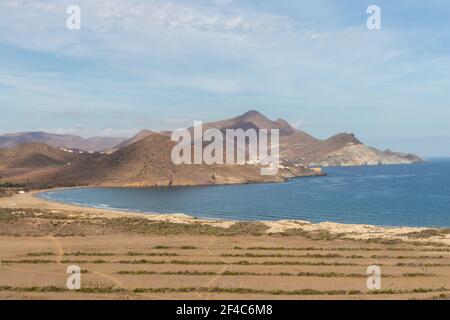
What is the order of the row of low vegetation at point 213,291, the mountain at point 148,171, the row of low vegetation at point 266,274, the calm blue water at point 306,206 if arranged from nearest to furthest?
the row of low vegetation at point 213,291
the row of low vegetation at point 266,274
the calm blue water at point 306,206
the mountain at point 148,171

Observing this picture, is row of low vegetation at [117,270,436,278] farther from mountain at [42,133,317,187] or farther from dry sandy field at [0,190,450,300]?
mountain at [42,133,317,187]

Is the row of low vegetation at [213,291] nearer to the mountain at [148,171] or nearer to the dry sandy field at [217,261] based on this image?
the dry sandy field at [217,261]

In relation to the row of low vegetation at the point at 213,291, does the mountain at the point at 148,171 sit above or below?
above

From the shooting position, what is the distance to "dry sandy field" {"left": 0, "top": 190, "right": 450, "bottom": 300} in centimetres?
2459

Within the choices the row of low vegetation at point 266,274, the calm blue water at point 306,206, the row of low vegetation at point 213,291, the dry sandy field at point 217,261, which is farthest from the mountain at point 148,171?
the row of low vegetation at point 213,291

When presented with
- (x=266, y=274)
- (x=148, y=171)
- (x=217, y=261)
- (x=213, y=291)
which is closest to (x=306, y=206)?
(x=217, y=261)

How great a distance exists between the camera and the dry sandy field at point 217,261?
80.7 feet

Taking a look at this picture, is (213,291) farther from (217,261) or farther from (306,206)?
(306,206)

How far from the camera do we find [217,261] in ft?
108

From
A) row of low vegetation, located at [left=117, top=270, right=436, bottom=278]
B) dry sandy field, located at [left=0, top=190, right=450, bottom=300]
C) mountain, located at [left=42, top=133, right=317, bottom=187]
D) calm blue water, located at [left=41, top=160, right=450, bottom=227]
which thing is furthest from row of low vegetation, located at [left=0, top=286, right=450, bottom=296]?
mountain, located at [left=42, top=133, right=317, bottom=187]

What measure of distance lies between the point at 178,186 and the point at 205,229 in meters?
91.9

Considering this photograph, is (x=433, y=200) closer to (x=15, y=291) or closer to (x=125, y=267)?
(x=125, y=267)

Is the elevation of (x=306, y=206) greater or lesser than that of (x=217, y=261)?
lesser

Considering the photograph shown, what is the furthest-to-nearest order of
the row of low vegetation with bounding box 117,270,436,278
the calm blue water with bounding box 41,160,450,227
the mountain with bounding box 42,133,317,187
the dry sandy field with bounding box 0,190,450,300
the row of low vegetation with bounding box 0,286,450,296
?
1. the mountain with bounding box 42,133,317,187
2. the calm blue water with bounding box 41,160,450,227
3. the row of low vegetation with bounding box 117,270,436,278
4. the dry sandy field with bounding box 0,190,450,300
5. the row of low vegetation with bounding box 0,286,450,296
